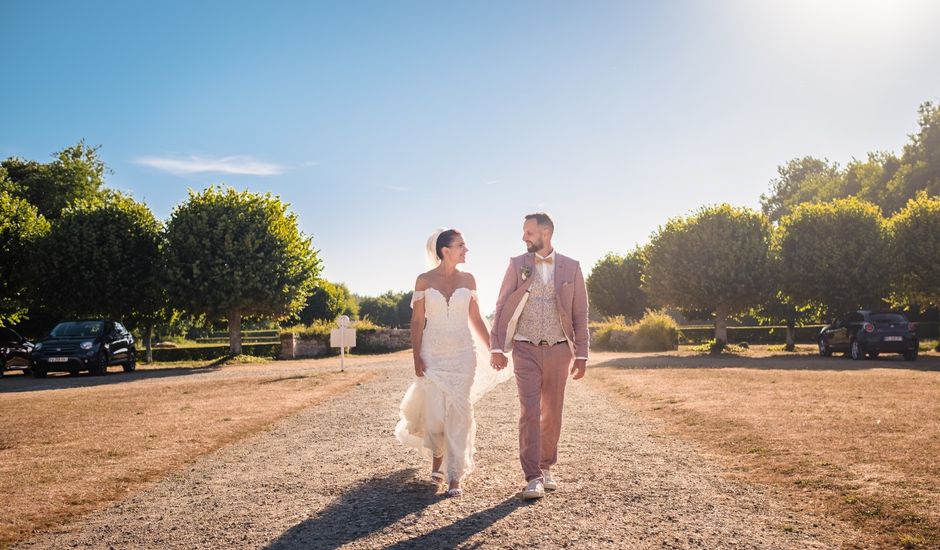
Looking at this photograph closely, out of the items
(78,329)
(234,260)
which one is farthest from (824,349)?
(78,329)

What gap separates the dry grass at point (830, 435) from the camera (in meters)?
5.70

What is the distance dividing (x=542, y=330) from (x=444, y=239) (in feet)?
4.40

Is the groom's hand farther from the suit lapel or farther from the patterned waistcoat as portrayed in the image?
the suit lapel

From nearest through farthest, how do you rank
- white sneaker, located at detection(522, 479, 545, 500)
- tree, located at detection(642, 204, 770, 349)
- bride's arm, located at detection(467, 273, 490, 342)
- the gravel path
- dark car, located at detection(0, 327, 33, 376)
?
the gravel path
white sneaker, located at detection(522, 479, 545, 500)
bride's arm, located at detection(467, 273, 490, 342)
dark car, located at detection(0, 327, 33, 376)
tree, located at detection(642, 204, 770, 349)

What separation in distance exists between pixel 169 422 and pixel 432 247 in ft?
21.2

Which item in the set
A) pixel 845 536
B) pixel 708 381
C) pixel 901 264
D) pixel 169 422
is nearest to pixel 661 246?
pixel 901 264

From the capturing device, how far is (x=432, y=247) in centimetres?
738

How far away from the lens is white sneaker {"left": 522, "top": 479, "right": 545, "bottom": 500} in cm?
594

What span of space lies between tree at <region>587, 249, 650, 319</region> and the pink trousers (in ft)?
210

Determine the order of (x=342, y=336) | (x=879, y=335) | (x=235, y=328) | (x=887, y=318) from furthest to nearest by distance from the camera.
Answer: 1. (x=235, y=328)
2. (x=887, y=318)
3. (x=879, y=335)
4. (x=342, y=336)

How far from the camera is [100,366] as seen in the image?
24.8m

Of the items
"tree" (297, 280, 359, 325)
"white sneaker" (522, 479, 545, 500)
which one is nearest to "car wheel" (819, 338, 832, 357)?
"white sneaker" (522, 479, 545, 500)

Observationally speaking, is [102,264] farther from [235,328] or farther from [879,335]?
[879,335]

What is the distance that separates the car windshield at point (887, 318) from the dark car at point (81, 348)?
2812 centimetres
